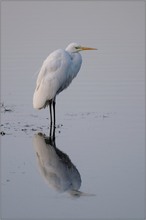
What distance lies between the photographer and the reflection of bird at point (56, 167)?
24.2 ft

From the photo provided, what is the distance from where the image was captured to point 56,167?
8164 millimetres

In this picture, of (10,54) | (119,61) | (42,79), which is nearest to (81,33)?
(10,54)

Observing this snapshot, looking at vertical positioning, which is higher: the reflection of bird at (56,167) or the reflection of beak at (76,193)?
the reflection of bird at (56,167)

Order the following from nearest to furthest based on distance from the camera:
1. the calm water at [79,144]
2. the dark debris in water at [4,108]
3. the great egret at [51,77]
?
the calm water at [79,144] → the great egret at [51,77] → the dark debris in water at [4,108]

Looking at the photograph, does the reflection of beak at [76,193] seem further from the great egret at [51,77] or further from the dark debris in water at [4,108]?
the dark debris in water at [4,108]

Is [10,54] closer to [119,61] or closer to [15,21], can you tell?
[119,61]

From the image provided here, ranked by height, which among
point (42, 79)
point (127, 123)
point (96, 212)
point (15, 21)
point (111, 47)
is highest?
point (15, 21)

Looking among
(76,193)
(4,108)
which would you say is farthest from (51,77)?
(76,193)

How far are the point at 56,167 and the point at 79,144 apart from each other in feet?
3.79

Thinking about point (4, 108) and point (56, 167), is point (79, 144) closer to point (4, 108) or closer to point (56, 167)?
point (56, 167)

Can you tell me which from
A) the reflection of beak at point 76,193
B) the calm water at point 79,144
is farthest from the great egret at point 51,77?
the reflection of beak at point 76,193

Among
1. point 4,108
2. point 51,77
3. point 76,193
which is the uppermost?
point 51,77

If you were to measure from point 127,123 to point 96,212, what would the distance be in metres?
4.05

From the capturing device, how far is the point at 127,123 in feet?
34.9
